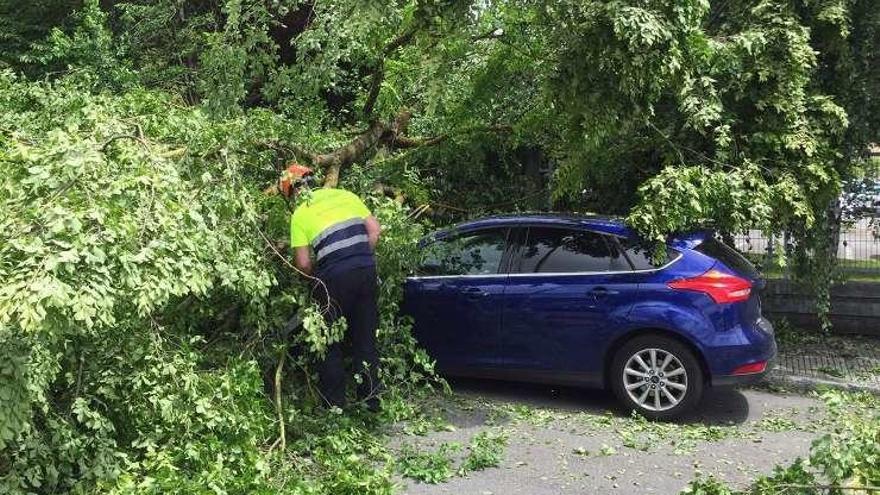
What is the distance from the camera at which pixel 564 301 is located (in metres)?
6.25

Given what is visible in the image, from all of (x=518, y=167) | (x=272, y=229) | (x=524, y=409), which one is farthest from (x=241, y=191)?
(x=518, y=167)

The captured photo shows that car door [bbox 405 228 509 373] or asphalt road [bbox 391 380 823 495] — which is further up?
car door [bbox 405 228 509 373]

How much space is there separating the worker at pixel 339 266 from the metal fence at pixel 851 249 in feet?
12.9

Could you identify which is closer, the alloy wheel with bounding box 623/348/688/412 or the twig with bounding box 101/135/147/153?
the twig with bounding box 101/135/147/153

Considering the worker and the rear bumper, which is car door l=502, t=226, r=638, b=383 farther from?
the worker

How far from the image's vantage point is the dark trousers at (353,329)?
17.8ft

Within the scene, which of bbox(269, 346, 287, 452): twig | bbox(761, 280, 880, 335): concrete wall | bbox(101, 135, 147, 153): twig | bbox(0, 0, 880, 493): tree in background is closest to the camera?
bbox(0, 0, 880, 493): tree in background

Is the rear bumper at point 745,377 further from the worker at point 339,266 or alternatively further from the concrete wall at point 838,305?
the concrete wall at point 838,305

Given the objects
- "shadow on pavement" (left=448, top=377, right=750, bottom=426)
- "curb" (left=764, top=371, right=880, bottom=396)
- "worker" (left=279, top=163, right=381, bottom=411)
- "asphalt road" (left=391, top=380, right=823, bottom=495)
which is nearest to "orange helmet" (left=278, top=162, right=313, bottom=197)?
"worker" (left=279, top=163, right=381, bottom=411)

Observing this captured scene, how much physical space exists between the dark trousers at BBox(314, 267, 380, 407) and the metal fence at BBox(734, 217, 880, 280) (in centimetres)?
393

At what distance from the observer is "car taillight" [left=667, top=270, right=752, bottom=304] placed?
5.93 m

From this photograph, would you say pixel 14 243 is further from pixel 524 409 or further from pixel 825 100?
pixel 825 100

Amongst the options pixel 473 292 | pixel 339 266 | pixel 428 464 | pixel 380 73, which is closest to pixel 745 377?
pixel 473 292

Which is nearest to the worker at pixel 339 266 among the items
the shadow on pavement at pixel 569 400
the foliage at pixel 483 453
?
the foliage at pixel 483 453
